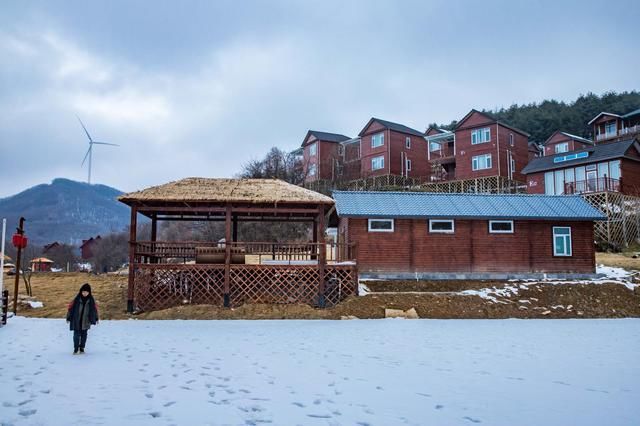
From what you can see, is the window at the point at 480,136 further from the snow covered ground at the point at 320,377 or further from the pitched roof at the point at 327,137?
the snow covered ground at the point at 320,377

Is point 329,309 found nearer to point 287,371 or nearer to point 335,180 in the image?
point 287,371

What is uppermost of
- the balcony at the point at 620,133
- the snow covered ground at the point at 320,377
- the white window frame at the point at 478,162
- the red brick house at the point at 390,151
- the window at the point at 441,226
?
the balcony at the point at 620,133

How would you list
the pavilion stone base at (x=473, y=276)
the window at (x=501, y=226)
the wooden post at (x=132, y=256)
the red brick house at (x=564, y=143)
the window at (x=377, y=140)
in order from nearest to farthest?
1. the wooden post at (x=132, y=256)
2. the pavilion stone base at (x=473, y=276)
3. the window at (x=501, y=226)
4. the window at (x=377, y=140)
5. the red brick house at (x=564, y=143)

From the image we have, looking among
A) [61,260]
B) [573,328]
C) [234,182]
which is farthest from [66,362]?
[61,260]

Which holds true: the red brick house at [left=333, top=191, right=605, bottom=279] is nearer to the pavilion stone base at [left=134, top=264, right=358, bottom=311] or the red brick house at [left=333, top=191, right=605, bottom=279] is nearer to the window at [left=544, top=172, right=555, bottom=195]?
the pavilion stone base at [left=134, top=264, right=358, bottom=311]

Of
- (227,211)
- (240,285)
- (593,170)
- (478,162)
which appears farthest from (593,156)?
(227,211)

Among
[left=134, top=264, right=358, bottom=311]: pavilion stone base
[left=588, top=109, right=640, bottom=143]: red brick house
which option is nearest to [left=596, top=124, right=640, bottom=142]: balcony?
[left=588, top=109, right=640, bottom=143]: red brick house

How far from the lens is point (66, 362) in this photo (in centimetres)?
841

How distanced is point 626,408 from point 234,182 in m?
14.7

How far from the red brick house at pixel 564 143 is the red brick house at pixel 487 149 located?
9.88m

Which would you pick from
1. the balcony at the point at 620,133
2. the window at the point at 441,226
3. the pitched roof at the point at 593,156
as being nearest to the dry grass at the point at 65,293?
the window at the point at 441,226

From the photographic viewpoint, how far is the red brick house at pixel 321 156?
165 ft

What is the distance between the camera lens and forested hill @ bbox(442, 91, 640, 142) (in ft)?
223

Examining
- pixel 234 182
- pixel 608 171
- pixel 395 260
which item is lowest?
pixel 395 260
